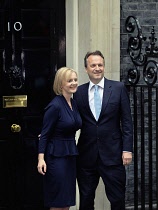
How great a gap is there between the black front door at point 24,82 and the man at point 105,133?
3.73 feet

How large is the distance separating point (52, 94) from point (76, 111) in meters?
1.27

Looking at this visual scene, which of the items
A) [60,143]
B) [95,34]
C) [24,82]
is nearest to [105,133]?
[60,143]

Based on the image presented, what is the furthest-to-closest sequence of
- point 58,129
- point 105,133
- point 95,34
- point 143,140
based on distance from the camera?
point 95,34, point 143,140, point 105,133, point 58,129

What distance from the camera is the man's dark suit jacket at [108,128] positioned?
17.3 ft

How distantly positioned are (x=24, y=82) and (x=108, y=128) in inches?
58.4

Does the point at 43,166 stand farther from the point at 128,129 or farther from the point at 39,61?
the point at 39,61

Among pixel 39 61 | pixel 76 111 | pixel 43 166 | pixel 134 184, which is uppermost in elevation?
pixel 39 61

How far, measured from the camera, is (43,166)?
5125mm

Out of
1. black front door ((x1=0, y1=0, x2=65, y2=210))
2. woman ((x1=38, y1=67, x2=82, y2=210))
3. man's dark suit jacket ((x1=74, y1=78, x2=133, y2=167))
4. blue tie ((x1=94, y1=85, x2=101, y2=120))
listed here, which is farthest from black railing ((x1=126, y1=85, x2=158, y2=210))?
black front door ((x1=0, y1=0, x2=65, y2=210))

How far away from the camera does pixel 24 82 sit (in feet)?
20.9

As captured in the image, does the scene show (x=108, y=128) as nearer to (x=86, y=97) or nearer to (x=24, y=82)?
(x=86, y=97)

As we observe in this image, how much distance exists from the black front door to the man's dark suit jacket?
1.19m

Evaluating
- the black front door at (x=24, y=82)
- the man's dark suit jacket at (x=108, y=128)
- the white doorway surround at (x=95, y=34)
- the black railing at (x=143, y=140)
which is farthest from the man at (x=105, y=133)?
the black front door at (x=24, y=82)

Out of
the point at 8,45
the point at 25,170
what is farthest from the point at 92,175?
the point at 8,45
